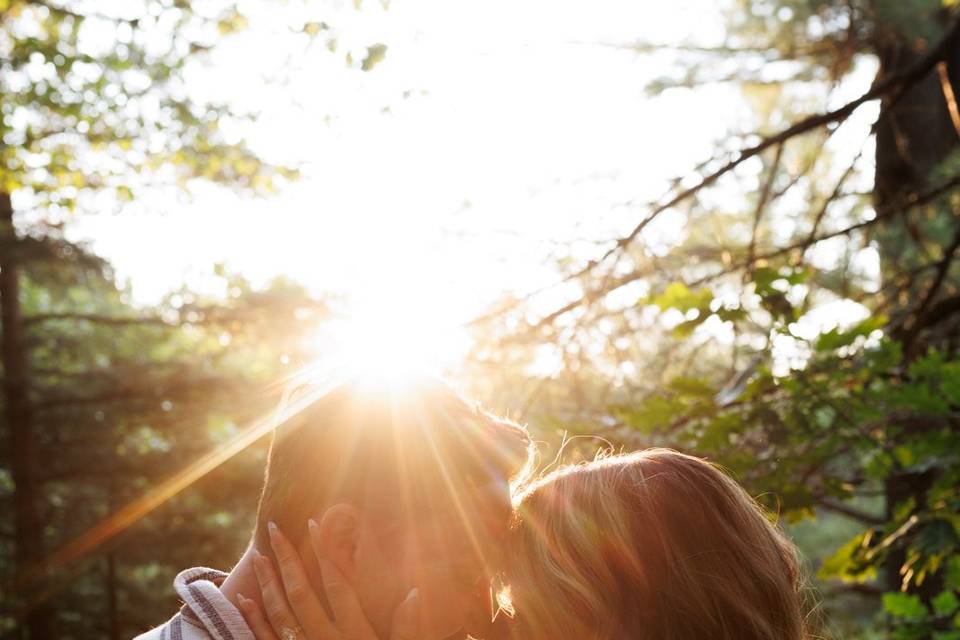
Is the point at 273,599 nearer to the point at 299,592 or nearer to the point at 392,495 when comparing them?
the point at 299,592

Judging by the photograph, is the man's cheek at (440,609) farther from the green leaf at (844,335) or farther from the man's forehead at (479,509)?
the green leaf at (844,335)

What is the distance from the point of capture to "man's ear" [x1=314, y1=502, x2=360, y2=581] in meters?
1.81

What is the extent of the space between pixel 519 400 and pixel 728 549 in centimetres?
181

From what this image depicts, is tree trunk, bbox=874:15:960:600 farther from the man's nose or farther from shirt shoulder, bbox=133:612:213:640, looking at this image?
shirt shoulder, bbox=133:612:213:640

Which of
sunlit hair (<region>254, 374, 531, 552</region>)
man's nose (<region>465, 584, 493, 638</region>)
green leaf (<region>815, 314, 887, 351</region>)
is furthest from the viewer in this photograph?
green leaf (<region>815, 314, 887, 351</region>)

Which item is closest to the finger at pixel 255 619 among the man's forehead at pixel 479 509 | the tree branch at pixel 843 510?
the man's forehead at pixel 479 509

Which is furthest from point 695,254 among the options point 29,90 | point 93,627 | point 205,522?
point 93,627

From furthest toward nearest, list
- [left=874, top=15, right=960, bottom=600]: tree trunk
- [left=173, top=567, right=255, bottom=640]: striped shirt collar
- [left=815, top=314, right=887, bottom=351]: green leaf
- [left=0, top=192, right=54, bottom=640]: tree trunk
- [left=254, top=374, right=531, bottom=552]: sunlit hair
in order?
[left=0, top=192, right=54, bottom=640]: tree trunk < [left=874, top=15, right=960, bottom=600]: tree trunk < [left=815, top=314, right=887, bottom=351]: green leaf < [left=254, top=374, right=531, bottom=552]: sunlit hair < [left=173, top=567, right=255, bottom=640]: striped shirt collar

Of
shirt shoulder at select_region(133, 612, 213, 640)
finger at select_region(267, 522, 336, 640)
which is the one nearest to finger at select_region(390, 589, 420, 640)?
finger at select_region(267, 522, 336, 640)

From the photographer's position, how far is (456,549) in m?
1.89

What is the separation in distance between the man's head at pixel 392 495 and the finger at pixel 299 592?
0.03 meters

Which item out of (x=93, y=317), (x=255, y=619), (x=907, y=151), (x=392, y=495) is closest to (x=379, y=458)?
(x=392, y=495)

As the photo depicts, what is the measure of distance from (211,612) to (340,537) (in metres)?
0.27

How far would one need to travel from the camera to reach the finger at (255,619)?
178 centimetres
